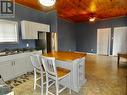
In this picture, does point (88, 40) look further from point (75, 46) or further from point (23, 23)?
point (23, 23)

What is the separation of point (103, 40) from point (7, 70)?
22.8ft

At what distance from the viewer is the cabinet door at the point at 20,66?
374 cm

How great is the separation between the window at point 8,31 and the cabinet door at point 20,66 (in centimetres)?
104

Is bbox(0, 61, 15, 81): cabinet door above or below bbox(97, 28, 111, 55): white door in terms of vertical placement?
below

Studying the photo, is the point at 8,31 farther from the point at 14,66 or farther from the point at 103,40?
the point at 103,40

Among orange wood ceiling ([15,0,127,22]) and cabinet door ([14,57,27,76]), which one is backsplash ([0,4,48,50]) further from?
cabinet door ([14,57,27,76])

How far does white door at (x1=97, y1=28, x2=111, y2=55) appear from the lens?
815 cm

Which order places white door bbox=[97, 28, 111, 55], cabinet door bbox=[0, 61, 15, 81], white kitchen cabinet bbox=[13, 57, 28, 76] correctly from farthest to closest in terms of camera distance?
white door bbox=[97, 28, 111, 55]
white kitchen cabinet bbox=[13, 57, 28, 76]
cabinet door bbox=[0, 61, 15, 81]

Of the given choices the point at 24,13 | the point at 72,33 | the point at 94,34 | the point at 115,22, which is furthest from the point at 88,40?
the point at 24,13

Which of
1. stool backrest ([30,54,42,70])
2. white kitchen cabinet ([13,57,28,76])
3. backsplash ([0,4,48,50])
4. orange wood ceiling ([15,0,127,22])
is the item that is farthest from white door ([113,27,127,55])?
stool backrest ([30,54,42,70])

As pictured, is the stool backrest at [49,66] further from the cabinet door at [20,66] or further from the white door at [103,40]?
the white door at [103,40]

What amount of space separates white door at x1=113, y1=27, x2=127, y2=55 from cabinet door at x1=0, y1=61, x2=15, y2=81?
676 cm

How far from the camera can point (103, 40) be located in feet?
27.6

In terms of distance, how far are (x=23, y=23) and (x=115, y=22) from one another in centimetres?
623
